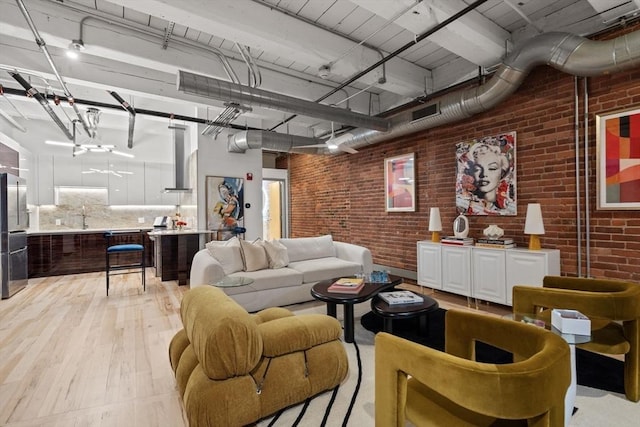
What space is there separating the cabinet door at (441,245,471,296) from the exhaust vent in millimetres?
1954

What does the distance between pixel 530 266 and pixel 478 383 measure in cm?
301

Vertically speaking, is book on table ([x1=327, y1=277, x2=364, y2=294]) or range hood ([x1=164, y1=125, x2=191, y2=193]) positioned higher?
range hood ([x1=164, y1=125, x2=191, y2=193])

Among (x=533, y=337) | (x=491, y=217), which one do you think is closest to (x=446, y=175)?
(x=491, y=217)

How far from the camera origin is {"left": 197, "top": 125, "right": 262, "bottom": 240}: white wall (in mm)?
6355

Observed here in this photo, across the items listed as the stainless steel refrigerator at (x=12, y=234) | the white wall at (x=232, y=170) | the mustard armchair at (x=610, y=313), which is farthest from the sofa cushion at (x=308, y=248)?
the stainless steel refrigerator at (x=12, y=234)

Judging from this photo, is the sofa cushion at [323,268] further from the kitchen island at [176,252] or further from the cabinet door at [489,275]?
the kitchen island at [176,252]

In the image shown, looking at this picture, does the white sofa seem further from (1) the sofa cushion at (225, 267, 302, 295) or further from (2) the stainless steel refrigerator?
(2) the stainless steel refrigerator

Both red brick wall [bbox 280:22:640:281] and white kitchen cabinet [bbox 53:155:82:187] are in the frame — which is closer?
red brick wall [bbox 280:22:640:281]

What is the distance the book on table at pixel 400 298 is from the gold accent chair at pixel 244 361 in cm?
89

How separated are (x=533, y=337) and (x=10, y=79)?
651 cm

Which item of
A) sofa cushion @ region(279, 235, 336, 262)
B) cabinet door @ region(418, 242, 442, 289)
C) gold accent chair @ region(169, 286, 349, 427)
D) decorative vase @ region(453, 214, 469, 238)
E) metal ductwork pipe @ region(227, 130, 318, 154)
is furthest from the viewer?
metal ductwork pipe @ region(227, 130, 318, 154)

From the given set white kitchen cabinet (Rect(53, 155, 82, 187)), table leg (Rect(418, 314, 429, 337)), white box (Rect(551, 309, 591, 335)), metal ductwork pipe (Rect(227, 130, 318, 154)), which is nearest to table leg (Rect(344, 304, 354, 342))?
table leg (Rect(418, 314, 429, 337))

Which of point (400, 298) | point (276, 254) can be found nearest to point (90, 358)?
point (276, 254)

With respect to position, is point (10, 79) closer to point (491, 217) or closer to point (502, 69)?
point (502, 69)
